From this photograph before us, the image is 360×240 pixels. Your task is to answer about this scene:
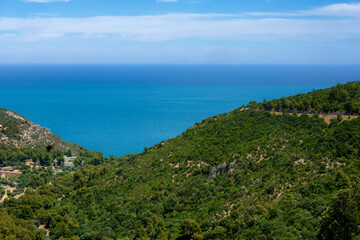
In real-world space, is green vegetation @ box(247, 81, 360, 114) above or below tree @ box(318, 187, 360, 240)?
above

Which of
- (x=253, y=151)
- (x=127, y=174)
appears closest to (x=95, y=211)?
(x=127, y=174)

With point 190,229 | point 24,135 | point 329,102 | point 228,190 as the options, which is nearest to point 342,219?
point 190,229

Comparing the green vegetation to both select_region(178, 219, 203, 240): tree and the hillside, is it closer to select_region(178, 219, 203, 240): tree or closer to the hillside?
the hillside

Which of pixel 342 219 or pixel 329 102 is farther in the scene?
pixel 329 102

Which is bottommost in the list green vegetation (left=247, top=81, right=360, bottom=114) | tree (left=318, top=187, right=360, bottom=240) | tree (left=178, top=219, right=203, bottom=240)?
tree (left=178, top=219, right=203, bottom=240)

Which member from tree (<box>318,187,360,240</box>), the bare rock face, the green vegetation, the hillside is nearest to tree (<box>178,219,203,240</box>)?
the hillside

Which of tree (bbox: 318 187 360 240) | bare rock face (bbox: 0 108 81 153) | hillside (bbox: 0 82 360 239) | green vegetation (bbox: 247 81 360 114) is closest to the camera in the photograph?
tree (bbox: 318 187 360 240)

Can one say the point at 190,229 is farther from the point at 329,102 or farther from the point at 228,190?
the point at 329,102

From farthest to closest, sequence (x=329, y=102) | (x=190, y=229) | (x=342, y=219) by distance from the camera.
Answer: (x=329, y=102) → (x=190, y=229) → (x=342, y=219)
